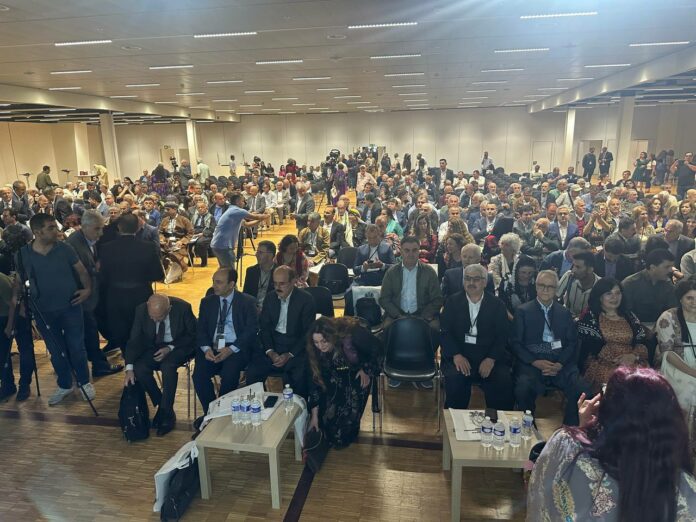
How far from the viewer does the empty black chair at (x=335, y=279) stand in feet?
19.4

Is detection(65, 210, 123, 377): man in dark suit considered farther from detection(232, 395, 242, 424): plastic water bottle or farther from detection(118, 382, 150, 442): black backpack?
detection(232, 395, 242, 424): plastic water bottle

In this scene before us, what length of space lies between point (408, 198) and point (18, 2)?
7.11m

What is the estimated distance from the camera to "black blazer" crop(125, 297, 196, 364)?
4.15 meters

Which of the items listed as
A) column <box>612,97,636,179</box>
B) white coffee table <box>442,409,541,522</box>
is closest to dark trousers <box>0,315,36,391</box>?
white coffee table <box>442,409,541,522</box>

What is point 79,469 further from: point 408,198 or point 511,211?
point 408,198

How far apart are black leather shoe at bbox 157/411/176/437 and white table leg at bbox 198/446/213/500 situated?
0.93 m

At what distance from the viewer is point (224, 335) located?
4.22 meters

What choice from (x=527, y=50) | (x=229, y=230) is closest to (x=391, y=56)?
(x=527, y=50)

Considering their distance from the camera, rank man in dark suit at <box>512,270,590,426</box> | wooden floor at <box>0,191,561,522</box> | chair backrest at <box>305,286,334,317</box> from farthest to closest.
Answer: chair backrest at <box>305,286,334,317</box> < man in dark suit at <box>512,270,590,426</box> < wooden floor at <box>0,191,561,522</box>

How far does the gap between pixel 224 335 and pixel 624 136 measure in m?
15.4

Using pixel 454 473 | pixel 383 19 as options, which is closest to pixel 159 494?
pixel 454 473

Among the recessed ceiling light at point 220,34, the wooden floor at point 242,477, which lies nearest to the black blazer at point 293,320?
the wooden floor at point 242,477

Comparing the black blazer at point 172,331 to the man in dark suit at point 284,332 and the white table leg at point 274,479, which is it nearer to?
the man in dark suit at point 284,332

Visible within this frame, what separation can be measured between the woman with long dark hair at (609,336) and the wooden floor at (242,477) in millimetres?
661
